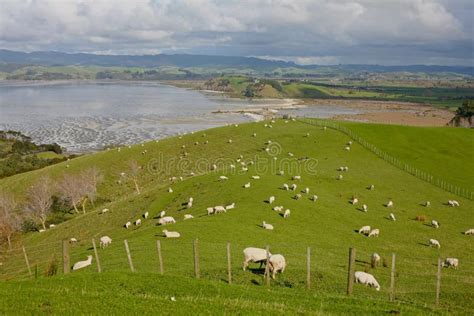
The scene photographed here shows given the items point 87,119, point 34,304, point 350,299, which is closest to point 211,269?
point 350,299

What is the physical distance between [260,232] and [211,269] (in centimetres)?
1113

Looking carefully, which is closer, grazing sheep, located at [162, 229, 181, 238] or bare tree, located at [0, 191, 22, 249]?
grazing sheep, located at [162, 229, 181, 238]

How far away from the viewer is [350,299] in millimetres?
20219

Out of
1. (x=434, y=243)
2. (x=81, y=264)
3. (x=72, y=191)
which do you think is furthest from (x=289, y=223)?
(x=72, y=191)

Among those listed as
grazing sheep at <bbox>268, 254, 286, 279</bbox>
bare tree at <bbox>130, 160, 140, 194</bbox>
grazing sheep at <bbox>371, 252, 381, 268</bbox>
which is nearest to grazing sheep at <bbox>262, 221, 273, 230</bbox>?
grazing sheep at <bbox>371, 252, 381, 268</bbox>

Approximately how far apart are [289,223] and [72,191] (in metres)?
42.4

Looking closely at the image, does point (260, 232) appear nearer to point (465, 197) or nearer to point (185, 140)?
point (465, 197)

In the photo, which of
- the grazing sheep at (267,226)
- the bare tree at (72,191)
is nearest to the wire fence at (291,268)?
the grazing sheep at (267,226)

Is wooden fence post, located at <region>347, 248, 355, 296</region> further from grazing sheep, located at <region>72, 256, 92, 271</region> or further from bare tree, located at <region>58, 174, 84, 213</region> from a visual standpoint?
bare tree, located at <region>58, 174, 84, 213</region>

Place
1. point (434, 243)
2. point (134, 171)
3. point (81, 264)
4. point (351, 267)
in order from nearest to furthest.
Result: point (351, 267) → point (81, 264) → point (434, 243) → point (134, 171)

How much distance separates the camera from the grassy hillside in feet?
87.3

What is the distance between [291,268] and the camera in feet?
88.8

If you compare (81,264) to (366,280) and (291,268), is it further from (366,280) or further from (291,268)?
(366,280)

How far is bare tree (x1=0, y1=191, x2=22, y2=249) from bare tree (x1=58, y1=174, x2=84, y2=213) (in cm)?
755
